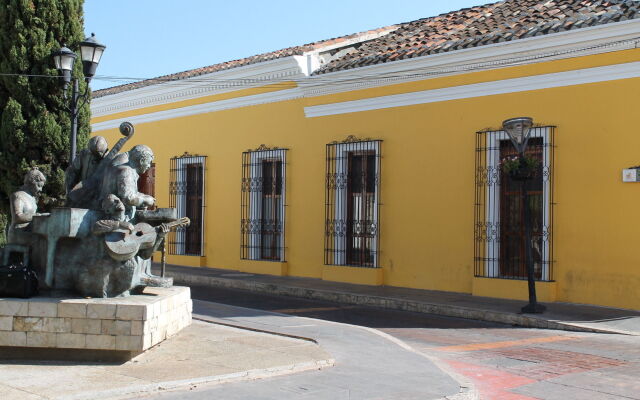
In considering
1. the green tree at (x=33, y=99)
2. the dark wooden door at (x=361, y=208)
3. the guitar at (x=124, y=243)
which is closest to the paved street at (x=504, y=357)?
the guitar at (x=124, y=243)

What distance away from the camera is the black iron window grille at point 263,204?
54.4 feet

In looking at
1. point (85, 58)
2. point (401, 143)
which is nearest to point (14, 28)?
point (85, 58)

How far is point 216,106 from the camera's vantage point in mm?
18109

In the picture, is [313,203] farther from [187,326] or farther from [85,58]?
[187,326]

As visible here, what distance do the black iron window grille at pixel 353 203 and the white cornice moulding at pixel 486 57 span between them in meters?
1.20

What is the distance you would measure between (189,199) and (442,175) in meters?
7.60

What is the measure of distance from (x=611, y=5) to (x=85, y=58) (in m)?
8.18

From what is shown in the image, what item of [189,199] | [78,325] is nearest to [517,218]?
[78,325]

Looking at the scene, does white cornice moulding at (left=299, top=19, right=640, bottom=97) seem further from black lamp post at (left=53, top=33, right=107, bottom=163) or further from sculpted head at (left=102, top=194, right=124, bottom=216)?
sculpted head at (left=102, top=194, right=124, bottom=216)

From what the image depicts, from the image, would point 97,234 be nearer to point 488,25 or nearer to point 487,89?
point 487,89

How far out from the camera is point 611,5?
12.4m

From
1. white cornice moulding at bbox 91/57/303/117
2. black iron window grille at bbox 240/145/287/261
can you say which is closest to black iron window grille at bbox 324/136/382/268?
black iron window grille at bbox 240/145/287/261

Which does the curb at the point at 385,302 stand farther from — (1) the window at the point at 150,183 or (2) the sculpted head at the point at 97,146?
(2) the sculpted head at the point at 97,146

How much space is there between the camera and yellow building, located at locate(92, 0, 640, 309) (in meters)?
11.5
